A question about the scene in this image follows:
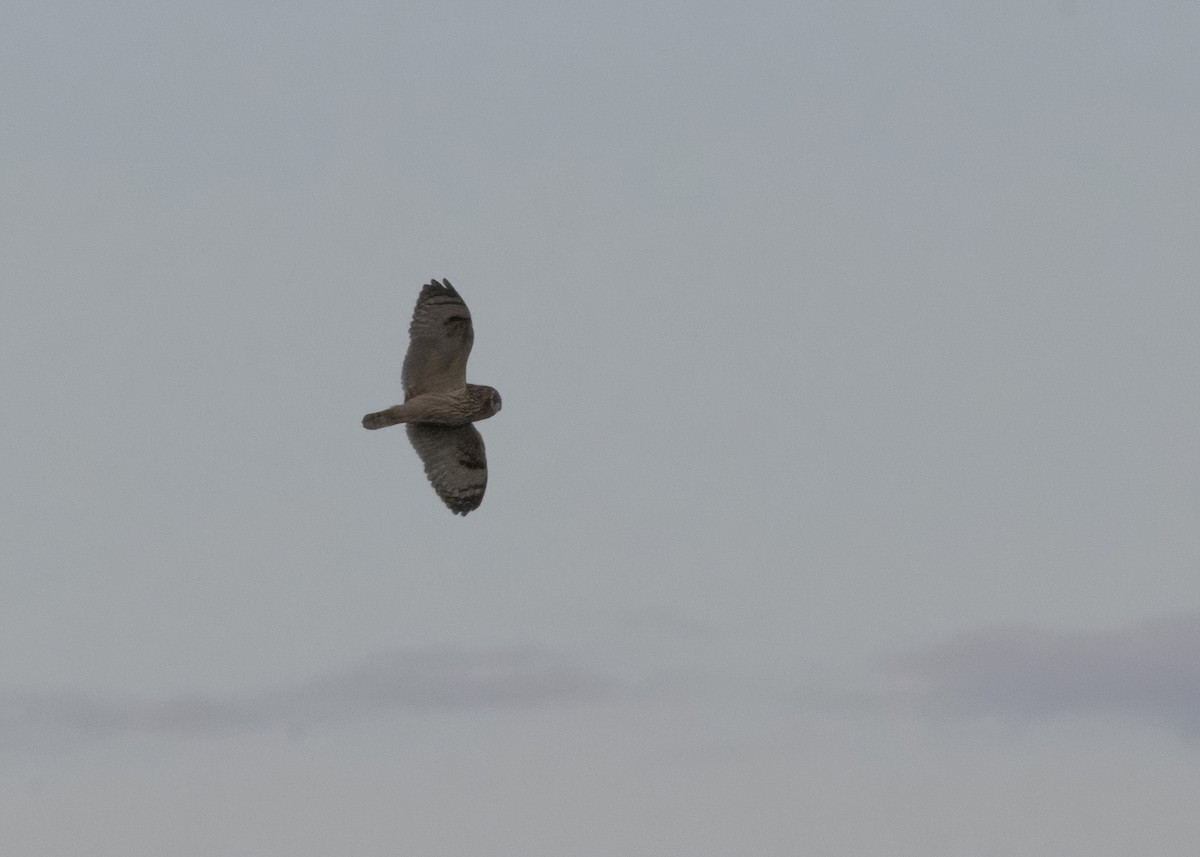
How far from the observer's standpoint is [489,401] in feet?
122

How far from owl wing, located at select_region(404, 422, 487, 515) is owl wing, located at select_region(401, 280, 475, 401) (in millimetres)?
1264

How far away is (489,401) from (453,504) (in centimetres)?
222

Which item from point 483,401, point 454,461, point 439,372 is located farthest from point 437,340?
point 454,461

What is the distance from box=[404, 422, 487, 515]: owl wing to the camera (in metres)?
37.9

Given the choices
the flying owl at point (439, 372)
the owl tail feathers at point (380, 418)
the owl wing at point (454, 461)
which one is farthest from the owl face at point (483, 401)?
the owl tail feathers at point (380, 418)

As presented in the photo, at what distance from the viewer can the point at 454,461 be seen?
3816cm

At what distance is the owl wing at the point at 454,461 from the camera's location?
3794 centimetres

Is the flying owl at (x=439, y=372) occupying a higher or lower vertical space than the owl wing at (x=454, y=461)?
higher

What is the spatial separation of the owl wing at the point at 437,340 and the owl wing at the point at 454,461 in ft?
4.15

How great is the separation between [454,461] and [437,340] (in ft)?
8.56

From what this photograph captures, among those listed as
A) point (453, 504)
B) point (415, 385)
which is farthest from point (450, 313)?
point (453, 504)

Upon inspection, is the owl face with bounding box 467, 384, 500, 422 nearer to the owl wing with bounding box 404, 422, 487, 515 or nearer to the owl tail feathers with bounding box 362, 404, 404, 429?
the owl wing with bounding box 404, 422, 487, 515

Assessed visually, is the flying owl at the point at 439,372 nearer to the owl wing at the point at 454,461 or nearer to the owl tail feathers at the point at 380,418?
the owl tail feathers at the point at 380,418

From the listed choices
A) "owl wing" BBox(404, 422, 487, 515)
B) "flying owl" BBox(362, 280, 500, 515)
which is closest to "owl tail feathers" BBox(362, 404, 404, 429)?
"flying owl" BBox(362, 280, 500, 515)
